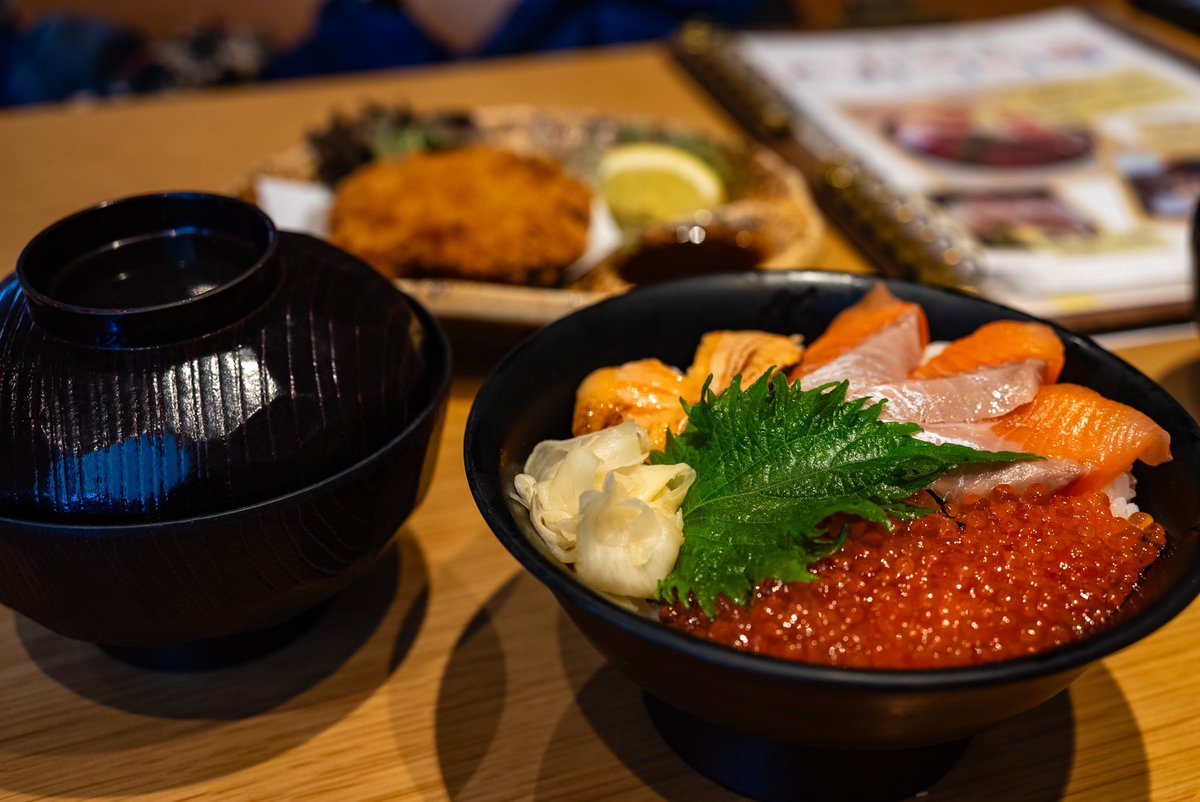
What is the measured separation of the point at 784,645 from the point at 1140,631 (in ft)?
0.86

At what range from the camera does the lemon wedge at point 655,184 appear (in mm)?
2092

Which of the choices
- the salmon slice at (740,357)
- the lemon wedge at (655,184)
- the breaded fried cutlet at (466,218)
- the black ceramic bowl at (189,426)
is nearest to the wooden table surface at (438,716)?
the black ceramic bowl at (189,426)

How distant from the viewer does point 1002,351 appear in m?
1.03

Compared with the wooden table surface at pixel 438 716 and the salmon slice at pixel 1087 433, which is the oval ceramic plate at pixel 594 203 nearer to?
the wooden table surface at pixel 438 716

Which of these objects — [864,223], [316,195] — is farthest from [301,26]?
[864,223]

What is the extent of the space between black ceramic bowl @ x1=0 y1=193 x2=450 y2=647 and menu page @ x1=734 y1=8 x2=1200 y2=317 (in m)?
1.26

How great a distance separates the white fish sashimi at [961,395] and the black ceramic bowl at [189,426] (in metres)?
0.48

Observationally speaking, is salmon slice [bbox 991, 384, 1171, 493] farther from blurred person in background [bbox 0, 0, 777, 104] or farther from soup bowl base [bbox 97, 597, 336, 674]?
blurred person in background [bbox 0, 0, 777, 104]

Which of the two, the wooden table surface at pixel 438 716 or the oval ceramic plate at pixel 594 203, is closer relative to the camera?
the wooden table surface at pixel 438 716

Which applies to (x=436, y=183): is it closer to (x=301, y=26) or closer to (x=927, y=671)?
(x=927, y=671)

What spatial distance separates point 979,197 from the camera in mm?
2145

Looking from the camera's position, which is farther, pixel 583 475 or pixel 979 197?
pixel 979 197

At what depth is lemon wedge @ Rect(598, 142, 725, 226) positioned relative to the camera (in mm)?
2092

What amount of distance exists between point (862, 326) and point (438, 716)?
25.2 inches
